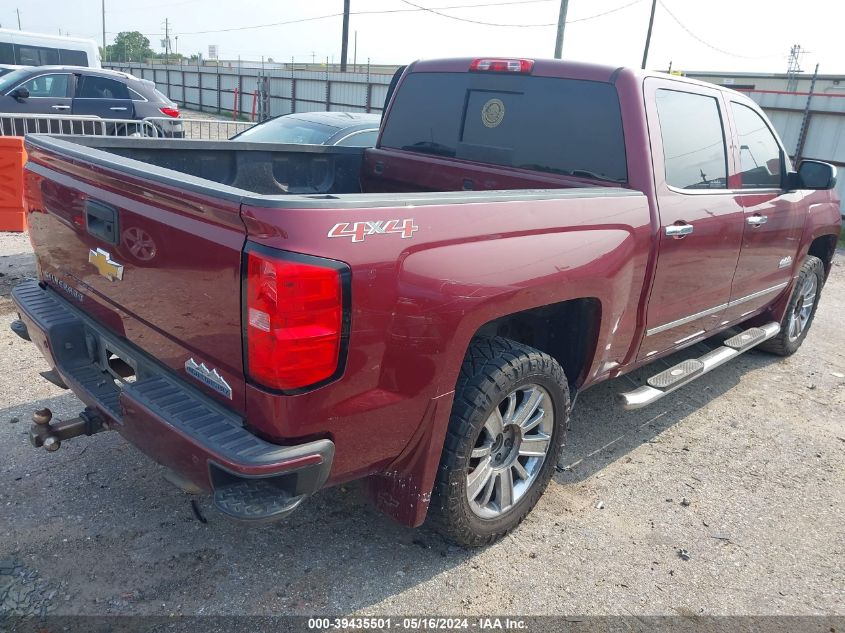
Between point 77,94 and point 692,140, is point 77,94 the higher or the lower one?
the lower one

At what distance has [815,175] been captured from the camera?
460 cm

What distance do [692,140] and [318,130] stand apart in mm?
4370

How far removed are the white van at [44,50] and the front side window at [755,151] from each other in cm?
1702

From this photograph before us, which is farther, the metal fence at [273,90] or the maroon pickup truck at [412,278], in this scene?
the metal fence at [273,90]

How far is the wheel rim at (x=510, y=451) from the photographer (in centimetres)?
296

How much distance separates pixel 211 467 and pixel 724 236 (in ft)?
10.1

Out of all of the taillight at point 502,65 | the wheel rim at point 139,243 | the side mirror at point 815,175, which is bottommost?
the wheel rim at point 139,243

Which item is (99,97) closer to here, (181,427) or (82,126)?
(82,126)

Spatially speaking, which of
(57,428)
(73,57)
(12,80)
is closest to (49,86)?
(12,80)

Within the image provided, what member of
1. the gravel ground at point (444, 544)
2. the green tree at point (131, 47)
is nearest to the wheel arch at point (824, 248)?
the gravel ground at point (444, 544)

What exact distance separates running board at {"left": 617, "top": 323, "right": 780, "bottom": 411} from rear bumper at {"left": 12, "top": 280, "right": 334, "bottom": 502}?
6.49ft

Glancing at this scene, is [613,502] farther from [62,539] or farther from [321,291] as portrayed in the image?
[62,539]

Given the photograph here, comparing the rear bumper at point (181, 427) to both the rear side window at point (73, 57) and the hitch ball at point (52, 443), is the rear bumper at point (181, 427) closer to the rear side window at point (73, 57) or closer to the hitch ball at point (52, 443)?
the hitch ball at point (52, 443)

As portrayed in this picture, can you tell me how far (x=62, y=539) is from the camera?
293 centimetres
